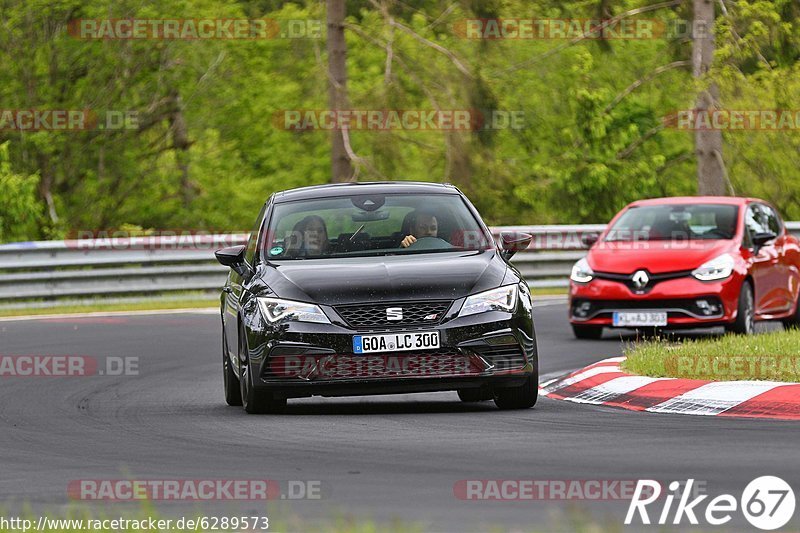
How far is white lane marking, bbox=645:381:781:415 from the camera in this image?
35.7 feet

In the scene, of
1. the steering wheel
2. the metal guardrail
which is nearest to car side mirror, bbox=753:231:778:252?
the steering wheel

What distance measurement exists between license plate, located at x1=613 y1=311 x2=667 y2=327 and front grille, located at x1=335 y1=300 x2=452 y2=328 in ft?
22.4

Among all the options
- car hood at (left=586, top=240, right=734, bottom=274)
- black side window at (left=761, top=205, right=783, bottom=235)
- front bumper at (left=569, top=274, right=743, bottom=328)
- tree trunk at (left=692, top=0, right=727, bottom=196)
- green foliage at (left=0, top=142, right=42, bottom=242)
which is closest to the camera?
front bumper at (left=569, top=274, right=743, bottom=328)

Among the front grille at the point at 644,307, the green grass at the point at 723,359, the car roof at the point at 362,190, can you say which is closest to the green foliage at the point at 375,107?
the front grille at the point at 644,307

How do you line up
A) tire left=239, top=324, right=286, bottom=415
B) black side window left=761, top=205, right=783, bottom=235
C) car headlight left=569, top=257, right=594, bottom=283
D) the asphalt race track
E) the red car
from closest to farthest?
the asphalt race track, tire left=239, top=324, right=286, bottom=415, the red car, car headlight left=569, top=257, right=594, bottom=283, black side window left=761, top=205, right=783, bottom=235

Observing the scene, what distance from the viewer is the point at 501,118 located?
36062mm

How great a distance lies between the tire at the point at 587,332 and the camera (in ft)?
59.2

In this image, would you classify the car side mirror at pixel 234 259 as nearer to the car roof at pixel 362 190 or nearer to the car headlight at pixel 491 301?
the car roof at pixel 362 190

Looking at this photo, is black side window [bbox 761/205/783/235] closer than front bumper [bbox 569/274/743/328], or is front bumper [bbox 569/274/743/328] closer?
front bumper [bbox 569/274/743/328]

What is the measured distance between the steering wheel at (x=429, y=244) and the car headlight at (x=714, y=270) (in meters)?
5.90

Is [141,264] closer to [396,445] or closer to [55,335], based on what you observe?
[55,335]

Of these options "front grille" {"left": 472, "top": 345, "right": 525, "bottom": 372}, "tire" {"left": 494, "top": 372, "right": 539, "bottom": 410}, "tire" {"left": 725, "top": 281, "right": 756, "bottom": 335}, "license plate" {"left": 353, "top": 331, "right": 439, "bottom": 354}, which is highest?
"license plate" {"left": 353, "top": 331, "right": 439, "bottom": 354}

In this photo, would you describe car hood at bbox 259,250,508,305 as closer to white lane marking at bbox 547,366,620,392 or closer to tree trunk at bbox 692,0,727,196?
white lane marking at bbox 547,366,620,392

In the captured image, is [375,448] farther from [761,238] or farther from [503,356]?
[761,238]
